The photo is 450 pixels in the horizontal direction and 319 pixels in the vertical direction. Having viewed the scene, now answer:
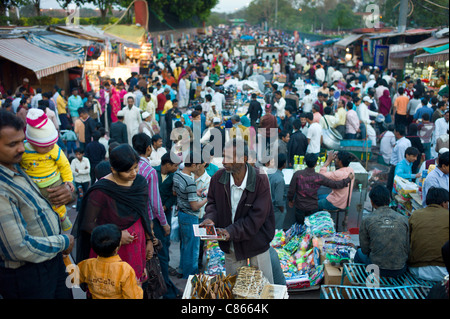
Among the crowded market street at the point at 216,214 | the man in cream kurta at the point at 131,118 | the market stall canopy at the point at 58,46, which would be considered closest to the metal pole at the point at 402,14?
the crowded market street at the point at 216,214

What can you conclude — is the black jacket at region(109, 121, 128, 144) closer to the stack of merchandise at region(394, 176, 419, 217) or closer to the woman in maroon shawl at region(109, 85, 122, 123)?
the woman in maroon shawl at region(109, 85, 122, 123)

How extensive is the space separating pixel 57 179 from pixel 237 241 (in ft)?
5.42

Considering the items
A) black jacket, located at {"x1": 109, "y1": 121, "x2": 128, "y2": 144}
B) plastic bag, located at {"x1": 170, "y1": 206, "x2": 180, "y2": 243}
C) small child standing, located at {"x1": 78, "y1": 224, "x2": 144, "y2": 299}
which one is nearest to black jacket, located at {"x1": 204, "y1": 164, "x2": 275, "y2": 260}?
small child standing, located at {"x1": 78, "y1": 224, "x2": 144, "y2": 299}

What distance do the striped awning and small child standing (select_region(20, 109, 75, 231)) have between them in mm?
7961

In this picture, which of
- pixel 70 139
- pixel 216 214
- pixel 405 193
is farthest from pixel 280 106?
pixel 216 214

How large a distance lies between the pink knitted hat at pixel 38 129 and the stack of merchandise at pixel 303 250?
304cm

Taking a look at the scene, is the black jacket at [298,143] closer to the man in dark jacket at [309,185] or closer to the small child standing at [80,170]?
the man in dark jacket at [309,185]

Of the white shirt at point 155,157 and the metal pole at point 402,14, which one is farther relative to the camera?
the metal pole at point 402,14

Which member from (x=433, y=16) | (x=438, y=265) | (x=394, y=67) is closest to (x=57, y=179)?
(x=438, y=265)

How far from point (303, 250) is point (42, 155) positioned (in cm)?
349

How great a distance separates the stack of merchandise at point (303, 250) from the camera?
4594mm

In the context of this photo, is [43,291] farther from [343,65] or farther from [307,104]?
[343,65]

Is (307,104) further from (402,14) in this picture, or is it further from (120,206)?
(402,14)

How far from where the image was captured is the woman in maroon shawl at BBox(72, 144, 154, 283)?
2.94 metres
